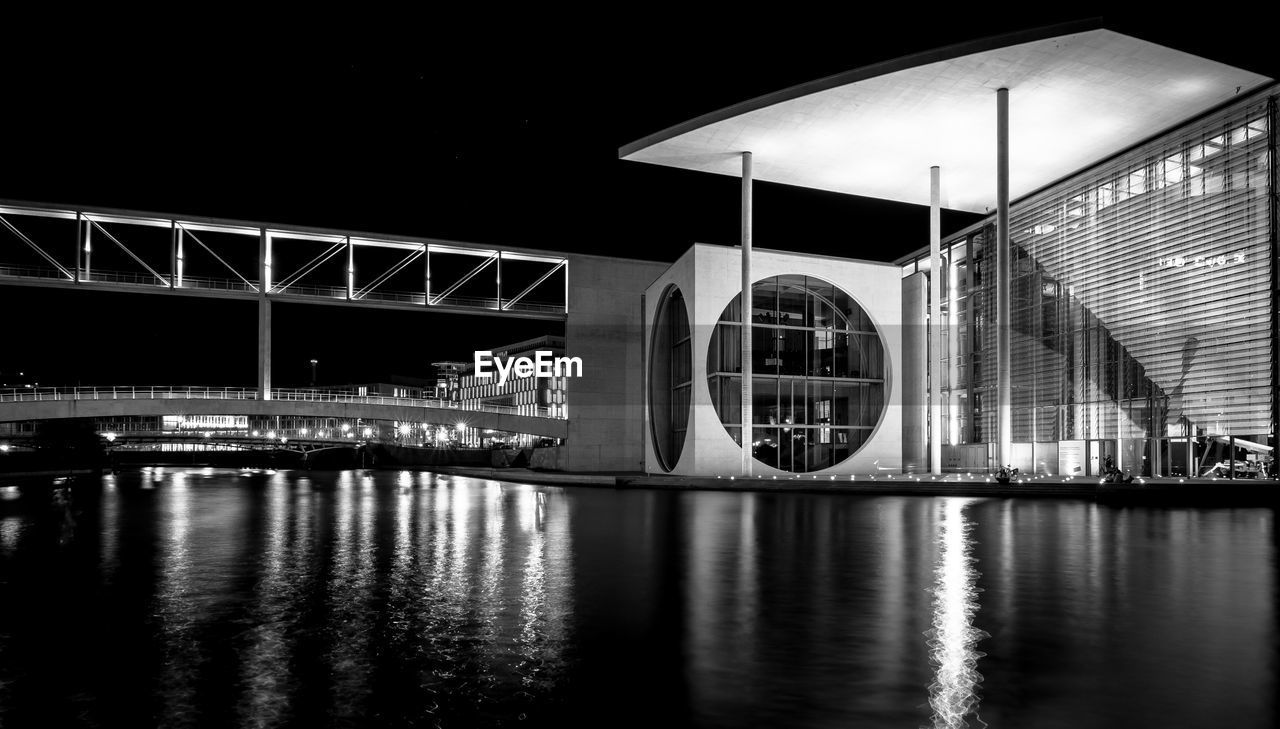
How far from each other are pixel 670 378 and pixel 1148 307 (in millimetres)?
18841

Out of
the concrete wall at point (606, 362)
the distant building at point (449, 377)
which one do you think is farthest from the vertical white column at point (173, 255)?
the distant building at point (449, 377)

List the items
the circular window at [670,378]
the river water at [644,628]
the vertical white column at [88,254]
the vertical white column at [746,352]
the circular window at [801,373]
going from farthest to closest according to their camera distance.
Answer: the vertical white column at [88,254], the circular window at [670,378], the circular window at [801,373], the vertical white column at [746,352], the river water at [644,628]

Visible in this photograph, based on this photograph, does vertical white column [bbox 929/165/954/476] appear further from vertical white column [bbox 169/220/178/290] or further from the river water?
vertical white column [bbox 169/220/178/290]

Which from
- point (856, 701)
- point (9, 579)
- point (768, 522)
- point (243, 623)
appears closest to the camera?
point (856, 701)

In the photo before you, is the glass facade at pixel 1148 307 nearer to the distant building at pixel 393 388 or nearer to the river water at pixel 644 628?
the river water at pixel 644 628

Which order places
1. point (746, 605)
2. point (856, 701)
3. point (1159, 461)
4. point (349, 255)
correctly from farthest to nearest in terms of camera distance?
1. point (349, 255)
2. point (1159, 461)
3. point (746, 605)
4. point (856, 701)

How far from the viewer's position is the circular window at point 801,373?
3331 centimetres

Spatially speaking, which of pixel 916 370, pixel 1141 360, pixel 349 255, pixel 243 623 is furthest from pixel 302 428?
pixel 243 623

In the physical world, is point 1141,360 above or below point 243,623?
above

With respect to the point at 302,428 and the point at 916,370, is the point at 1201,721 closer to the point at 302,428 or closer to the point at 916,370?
the point at 916,370

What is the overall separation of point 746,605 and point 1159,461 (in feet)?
74.6

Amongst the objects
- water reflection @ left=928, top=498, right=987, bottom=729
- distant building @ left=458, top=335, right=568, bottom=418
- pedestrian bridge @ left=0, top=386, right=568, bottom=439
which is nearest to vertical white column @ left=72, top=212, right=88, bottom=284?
pedestrian bridge @ left=0, top=386, right=568, bottom=439

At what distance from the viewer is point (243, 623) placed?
700 centimetres

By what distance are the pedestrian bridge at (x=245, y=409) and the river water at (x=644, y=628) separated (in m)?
33.4
